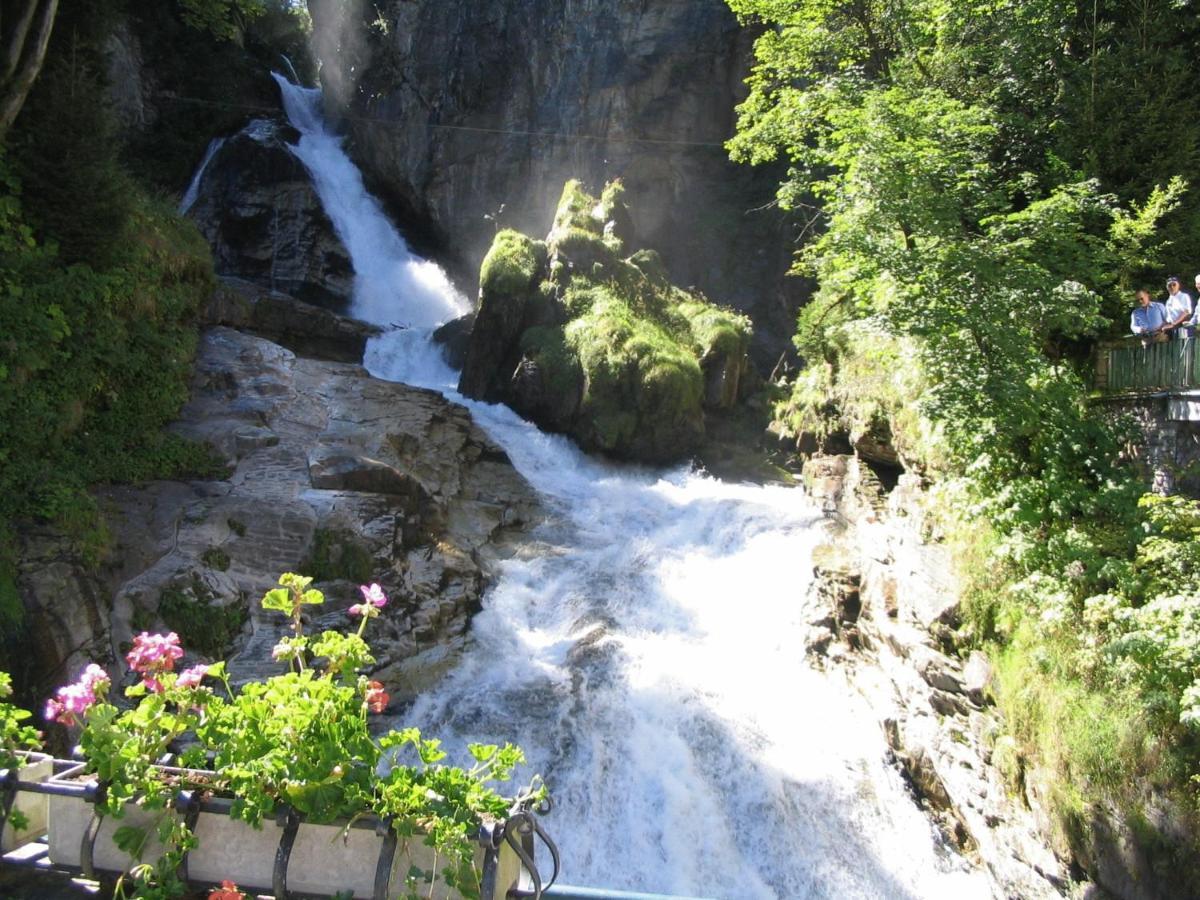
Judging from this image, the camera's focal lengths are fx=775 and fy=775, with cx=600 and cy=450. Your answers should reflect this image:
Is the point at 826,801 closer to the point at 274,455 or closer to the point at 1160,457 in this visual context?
the point at 1160,457

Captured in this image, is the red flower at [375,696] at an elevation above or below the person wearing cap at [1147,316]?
below

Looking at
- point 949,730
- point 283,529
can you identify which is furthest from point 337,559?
point 949,730

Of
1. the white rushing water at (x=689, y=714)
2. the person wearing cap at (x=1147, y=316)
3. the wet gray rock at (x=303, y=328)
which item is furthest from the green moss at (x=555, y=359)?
the person wearing cap at (x=1147, y=316)

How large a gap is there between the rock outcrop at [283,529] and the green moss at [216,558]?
2 cm

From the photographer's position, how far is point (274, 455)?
36.0 feet

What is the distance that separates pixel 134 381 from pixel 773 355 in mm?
16450

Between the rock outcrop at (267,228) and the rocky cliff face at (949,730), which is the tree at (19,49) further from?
the rock outcrop at (267,228)

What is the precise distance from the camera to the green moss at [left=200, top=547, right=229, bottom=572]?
8.84 meters

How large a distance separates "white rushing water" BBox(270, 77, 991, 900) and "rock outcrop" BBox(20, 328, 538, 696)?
81 cm

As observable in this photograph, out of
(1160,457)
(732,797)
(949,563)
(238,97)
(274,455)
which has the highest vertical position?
(238,97)

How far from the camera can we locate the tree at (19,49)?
345 inches

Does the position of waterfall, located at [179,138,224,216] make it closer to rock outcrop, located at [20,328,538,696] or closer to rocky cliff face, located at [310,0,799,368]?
rocky cliff face, located at [310,0,799,368]

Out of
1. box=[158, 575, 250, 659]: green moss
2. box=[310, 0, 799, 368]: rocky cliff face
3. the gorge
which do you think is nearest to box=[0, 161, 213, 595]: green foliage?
the gorge

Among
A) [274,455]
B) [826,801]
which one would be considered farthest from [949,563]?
[274,455]
